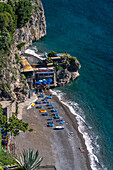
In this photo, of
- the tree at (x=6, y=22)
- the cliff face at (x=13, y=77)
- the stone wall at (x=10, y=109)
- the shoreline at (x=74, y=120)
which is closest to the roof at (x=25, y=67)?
the cliff face at (x=13, y=77)

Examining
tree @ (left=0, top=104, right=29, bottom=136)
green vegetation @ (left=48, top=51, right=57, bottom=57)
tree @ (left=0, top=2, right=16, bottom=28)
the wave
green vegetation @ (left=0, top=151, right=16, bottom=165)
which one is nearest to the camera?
green vegetation @ (left=0, top=151, right=16, bottom=165)

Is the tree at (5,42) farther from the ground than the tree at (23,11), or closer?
closer

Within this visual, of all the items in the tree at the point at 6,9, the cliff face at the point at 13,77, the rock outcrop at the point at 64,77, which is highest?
the tree at the point at 6,9

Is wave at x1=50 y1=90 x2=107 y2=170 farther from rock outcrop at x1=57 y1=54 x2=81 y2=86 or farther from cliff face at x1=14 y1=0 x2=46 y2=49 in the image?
cliff face at x1=14 y1=0 x2=46 y2=49

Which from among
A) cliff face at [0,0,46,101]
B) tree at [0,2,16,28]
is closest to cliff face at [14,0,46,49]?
cliff face at [0,0,46,101]

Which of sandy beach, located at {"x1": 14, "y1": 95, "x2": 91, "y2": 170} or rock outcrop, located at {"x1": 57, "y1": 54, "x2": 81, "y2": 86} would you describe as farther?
rock outcrop, located at {"x1": 57, "y1": 54, "x2": 81, "y2": 86}

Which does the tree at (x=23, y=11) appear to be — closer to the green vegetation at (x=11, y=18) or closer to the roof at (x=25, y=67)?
the green vegetation at (x=11, y=18)
